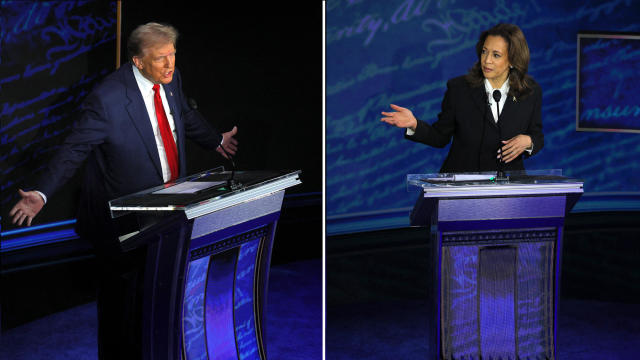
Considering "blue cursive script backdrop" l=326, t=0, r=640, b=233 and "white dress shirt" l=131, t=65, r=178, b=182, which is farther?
"blue cursive script backdrop" l=326, t=0, r=640, b=233

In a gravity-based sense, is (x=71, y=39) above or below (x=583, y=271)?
above

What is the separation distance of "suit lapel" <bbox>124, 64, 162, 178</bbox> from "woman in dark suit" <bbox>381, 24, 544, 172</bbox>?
146cm

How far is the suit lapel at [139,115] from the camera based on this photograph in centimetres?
295

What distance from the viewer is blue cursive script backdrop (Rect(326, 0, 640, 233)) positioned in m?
4.49

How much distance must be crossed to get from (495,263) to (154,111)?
1714mm

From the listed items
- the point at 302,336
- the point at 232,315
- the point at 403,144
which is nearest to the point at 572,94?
the point at 403,144

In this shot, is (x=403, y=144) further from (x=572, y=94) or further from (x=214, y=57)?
(x=214, y=57)

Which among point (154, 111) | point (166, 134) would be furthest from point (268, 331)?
point (154, 111)

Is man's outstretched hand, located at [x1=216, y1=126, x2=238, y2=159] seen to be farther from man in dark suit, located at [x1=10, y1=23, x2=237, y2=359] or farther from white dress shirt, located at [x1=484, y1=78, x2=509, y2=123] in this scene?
white dress shirt, located at [x1=484, y1=78, x2=509, y2=123]

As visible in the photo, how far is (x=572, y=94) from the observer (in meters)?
4.73

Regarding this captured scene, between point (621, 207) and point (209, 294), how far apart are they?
3478mm

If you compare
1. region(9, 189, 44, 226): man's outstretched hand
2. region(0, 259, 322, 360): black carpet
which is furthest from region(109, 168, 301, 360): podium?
region(0, 259, 322, 360): black carpet

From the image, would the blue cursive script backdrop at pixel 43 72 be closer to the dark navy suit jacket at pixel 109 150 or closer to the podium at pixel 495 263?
the dark navy suit jacket at pixel 109 150

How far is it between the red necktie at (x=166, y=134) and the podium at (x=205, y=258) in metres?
0.21
